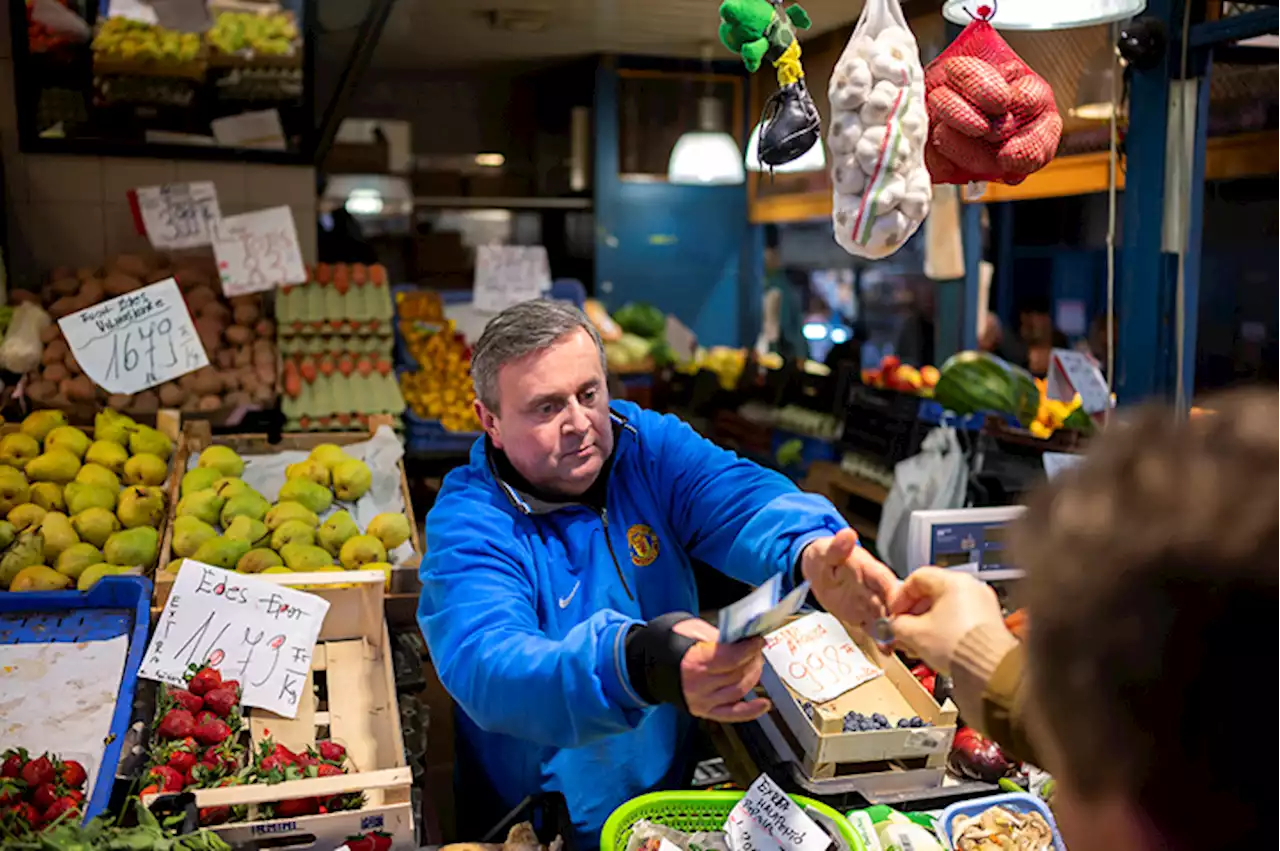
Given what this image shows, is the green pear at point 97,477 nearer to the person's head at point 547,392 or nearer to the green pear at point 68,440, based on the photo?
the green pear at point 68,440

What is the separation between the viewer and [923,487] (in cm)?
383

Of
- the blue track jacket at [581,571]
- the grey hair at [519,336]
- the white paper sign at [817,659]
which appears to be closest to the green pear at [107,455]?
the blue track jacket at [581,571]

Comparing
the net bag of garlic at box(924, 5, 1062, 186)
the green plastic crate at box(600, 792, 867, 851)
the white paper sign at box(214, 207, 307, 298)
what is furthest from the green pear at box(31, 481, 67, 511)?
the net bag of garlic at box(924, 5, 1062, 186)

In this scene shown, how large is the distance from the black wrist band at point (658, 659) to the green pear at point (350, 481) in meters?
2.26

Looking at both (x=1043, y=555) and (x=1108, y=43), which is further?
(x=1108, y=43)

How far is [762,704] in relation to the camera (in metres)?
1.22

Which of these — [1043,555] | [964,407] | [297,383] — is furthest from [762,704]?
[297,383]

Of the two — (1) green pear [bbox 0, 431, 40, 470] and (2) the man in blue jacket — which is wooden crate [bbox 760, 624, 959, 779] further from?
(1) green pear [bbox 0, 431, 40, 470]

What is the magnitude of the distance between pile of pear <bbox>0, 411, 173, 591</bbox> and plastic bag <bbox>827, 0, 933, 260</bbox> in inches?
81.5

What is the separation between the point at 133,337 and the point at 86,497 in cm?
55

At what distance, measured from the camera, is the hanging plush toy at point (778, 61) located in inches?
62.7

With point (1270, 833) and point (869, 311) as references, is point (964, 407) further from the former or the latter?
point (869, 311)

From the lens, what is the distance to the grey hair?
1799 mm

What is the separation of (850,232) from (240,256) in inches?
122
